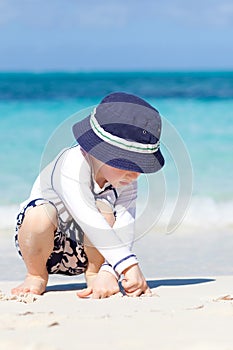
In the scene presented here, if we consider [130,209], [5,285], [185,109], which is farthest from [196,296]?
[185,109]

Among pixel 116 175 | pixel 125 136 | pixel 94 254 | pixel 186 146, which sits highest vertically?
pixel 186 146

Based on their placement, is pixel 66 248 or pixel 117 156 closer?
pixel 117 156

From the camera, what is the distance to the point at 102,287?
7.89ft

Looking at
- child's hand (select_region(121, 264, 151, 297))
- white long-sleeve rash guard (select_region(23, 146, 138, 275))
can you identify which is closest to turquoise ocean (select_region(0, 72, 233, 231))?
white long-sleeve rash guard (select_region(23, 146, 138, 275))

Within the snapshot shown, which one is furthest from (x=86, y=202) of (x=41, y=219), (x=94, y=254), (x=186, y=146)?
(x=186, y=146)

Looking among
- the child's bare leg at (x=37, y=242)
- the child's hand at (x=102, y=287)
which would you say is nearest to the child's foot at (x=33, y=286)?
the child's bare leg at (x=37, y=242)

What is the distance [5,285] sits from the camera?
108 inches

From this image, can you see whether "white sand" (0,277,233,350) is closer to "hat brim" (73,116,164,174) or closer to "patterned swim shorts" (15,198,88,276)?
"patterned swim shorts" (15,198,88,276)

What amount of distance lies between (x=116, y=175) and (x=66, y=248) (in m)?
0.33

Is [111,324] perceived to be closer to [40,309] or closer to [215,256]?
[40,309]

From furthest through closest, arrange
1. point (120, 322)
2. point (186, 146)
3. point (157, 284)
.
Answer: point (186, 146) < point (157, 284) < point (120, 322)

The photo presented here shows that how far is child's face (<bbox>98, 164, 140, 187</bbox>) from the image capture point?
94.4 inches

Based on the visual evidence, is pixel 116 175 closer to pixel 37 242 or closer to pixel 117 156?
pixel 117 156

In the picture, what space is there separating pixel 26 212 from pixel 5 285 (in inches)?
15.7
